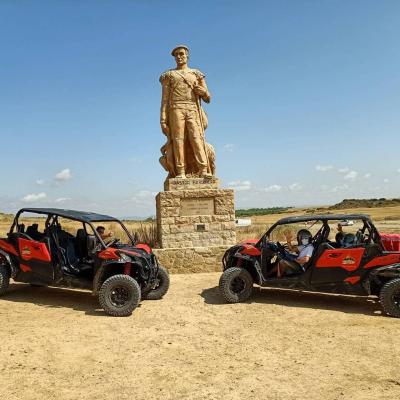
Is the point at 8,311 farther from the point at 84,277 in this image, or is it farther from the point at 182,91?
the point at 182,91

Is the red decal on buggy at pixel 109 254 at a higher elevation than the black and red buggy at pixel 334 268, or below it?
higher

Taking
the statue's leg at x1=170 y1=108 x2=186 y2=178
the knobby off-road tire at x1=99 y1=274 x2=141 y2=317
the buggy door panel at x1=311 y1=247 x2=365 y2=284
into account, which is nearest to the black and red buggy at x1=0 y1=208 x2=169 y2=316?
the knobby off-road tire at x1=99 y1=274 x2=141 y2=317

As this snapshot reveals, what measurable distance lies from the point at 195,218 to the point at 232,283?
351 cm

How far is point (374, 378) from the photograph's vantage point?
3.74m

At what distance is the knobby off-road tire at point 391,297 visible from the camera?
5.78m

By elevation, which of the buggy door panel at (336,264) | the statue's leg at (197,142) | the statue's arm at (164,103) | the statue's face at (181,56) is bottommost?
the buggy door panel at (336,264)

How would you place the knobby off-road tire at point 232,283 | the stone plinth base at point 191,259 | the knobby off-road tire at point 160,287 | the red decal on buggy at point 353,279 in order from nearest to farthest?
the red decal on buggy at point 353,279 → the knobby off-road tire at point 232,283 → the knobby off-road tire at point 160,287 → the stone plinth base at point 191,259

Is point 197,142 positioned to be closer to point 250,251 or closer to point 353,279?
point 250,251

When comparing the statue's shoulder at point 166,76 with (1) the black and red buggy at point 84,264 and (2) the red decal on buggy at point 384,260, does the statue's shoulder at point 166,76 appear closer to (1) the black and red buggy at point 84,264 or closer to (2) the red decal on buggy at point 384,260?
(1) the black and red buggy at point 84,264

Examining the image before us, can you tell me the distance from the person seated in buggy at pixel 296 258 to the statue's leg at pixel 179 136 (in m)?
4.33

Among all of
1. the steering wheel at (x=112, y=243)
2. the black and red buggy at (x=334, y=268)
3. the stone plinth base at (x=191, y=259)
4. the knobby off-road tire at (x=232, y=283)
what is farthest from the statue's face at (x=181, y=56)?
the knobby off-road tire at (x=232, y=283)

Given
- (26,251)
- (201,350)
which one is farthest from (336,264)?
(26,251)

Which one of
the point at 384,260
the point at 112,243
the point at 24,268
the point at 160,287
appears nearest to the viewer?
the point at 384,260

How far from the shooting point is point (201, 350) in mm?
4555
